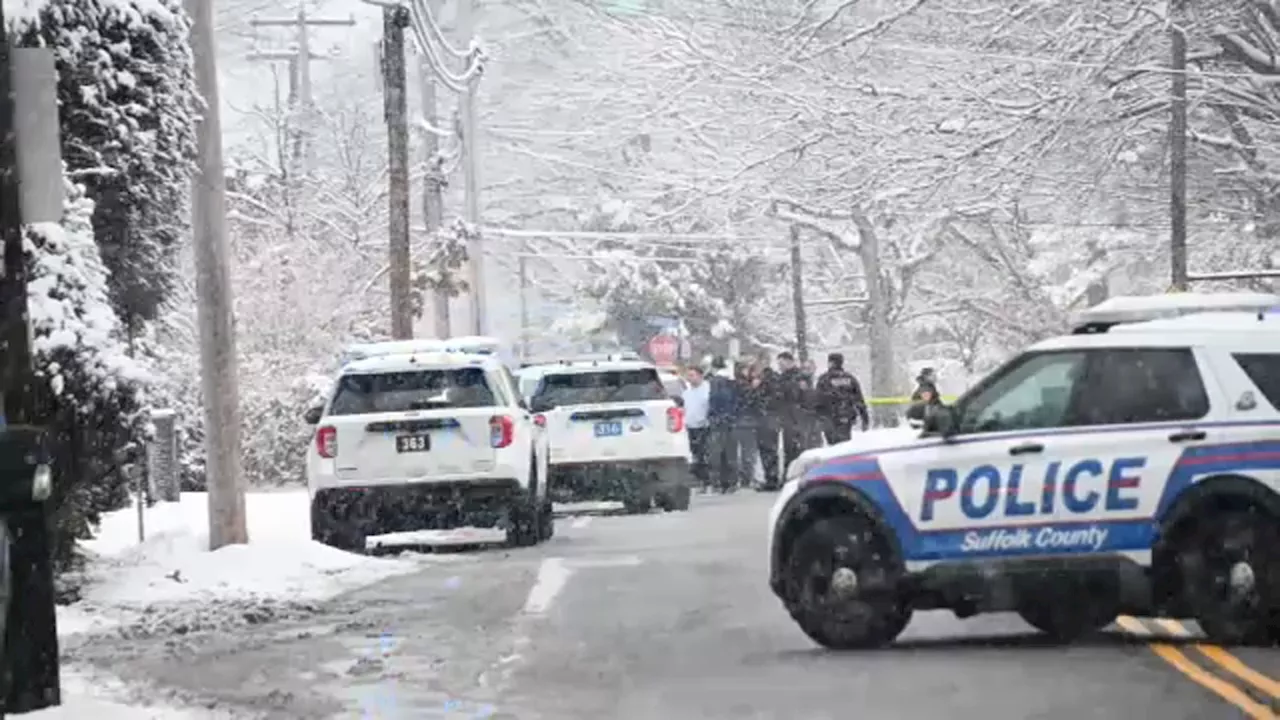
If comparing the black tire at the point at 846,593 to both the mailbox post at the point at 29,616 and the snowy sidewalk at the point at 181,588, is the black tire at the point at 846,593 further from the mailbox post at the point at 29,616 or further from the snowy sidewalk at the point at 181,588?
the mailbox post at the point at 29,616

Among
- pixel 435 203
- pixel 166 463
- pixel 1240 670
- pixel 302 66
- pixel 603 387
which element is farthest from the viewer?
pixel 302 66

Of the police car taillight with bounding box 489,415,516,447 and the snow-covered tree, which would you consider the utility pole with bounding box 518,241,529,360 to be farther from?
the snow-covered tree

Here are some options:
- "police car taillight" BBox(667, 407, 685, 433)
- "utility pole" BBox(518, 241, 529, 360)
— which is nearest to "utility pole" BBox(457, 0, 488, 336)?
"utility pole" BBox(518, 241, 529, 360)

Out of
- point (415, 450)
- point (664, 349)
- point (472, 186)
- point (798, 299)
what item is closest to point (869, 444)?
point (415, 450)

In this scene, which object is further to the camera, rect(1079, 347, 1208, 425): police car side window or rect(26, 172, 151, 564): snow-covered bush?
rect(26, 172, 151, 564): snow-covered bush

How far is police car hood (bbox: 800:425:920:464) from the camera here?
41.9 feet

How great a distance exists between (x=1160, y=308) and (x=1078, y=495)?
53.1 inches

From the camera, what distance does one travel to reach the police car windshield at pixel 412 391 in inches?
805

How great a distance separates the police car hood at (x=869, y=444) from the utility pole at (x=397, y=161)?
64.5 ft

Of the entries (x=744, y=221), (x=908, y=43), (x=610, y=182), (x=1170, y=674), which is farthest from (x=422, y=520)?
(x=610, y=182)

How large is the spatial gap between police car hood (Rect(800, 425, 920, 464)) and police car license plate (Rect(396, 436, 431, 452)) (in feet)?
25.0

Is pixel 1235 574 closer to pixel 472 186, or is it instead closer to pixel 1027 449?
pixel 1027 449

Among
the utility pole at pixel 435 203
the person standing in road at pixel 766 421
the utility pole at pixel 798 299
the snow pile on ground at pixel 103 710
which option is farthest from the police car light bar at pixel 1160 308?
the utility pole at pixel 798 299

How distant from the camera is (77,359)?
1494cm
